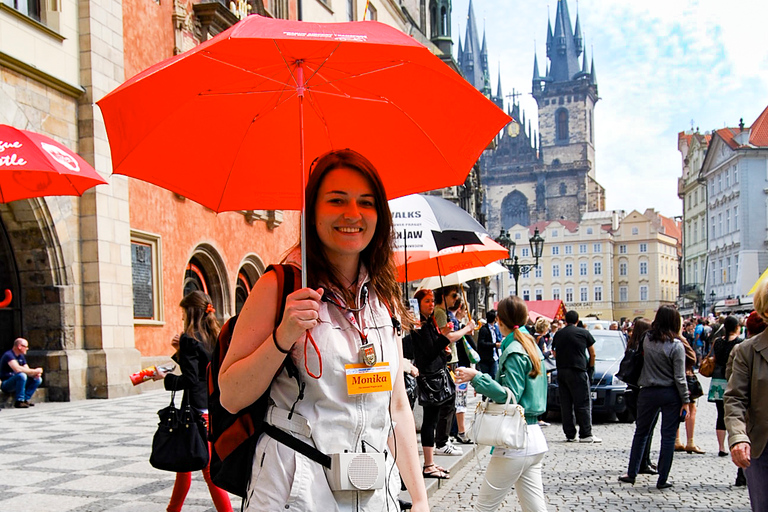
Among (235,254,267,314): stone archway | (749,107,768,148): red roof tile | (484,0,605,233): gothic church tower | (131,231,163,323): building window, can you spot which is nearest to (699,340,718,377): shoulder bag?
(131,231,163,323): building window

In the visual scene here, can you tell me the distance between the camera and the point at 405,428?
7.76 ft

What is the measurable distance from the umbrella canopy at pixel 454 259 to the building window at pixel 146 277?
26.3ft

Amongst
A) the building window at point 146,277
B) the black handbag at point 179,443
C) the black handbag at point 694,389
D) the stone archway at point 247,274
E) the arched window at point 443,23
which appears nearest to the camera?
the black handbag at point 179,443

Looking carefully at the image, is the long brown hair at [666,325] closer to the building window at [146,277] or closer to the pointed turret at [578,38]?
the building window at [146,277]

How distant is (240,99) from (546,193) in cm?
12026

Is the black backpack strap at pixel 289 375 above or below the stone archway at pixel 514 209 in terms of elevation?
below

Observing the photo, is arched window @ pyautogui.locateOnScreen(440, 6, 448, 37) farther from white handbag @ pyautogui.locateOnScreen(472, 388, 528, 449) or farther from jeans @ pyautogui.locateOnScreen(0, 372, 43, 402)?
white handbag @ pyautogui.locateOnScreen(472, 388, 528, 449)

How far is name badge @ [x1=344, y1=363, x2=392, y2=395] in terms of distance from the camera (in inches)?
80.7

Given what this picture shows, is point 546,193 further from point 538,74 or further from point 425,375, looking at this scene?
point 425,375

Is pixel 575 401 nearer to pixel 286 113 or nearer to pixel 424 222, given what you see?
pixel 424 222

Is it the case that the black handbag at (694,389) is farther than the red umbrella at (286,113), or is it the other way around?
the black handbag at (694,389)

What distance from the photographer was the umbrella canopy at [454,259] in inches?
351

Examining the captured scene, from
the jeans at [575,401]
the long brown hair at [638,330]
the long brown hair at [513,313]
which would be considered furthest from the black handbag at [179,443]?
the jeans at [575,401]

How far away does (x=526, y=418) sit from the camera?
4.92m
